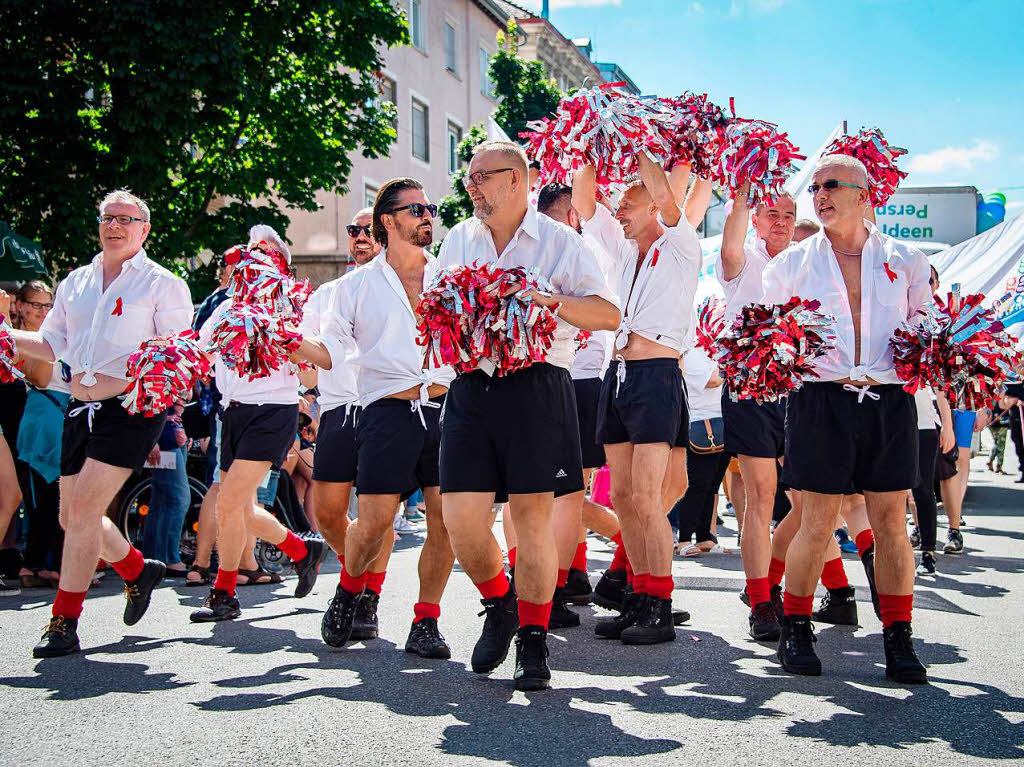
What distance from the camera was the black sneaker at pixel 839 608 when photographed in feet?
21.6

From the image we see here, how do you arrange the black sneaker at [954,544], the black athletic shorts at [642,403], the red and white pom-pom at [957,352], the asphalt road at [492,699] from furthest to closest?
1. the black sneaker at [954,544]
2. the black athletic shorts at [642,403]
3. the red and white pom-pom at [957,352]
4. the asphalt road at [492,699]

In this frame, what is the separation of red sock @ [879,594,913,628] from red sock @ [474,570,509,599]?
5.49ft

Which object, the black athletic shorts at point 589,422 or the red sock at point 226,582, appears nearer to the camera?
the black athletic shorts at point 589,422

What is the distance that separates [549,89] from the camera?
32.7m

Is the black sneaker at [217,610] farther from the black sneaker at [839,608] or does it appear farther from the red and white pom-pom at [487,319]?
the black sneaker at [839,608]

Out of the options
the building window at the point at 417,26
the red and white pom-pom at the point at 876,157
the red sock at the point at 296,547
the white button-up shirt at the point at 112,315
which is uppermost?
the building window at the point at 417,26

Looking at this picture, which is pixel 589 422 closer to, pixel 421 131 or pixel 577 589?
pixel 577 589

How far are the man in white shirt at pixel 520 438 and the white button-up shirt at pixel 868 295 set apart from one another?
1.04 meters

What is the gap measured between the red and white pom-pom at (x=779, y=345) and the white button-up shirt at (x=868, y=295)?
112 mm

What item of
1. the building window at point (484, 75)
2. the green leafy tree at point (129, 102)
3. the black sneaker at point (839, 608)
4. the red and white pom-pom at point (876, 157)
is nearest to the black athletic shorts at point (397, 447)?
the black sneaker at point (839, 608)

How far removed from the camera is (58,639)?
19.2 feet

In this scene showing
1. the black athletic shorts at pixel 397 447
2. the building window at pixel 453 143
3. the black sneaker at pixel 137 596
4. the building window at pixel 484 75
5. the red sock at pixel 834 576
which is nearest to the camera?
the black athletic shorts at pixel 397 447

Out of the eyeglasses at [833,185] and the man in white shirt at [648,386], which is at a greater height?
the eyeglasses at [833,185]

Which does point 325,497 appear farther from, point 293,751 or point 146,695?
point 293,751
